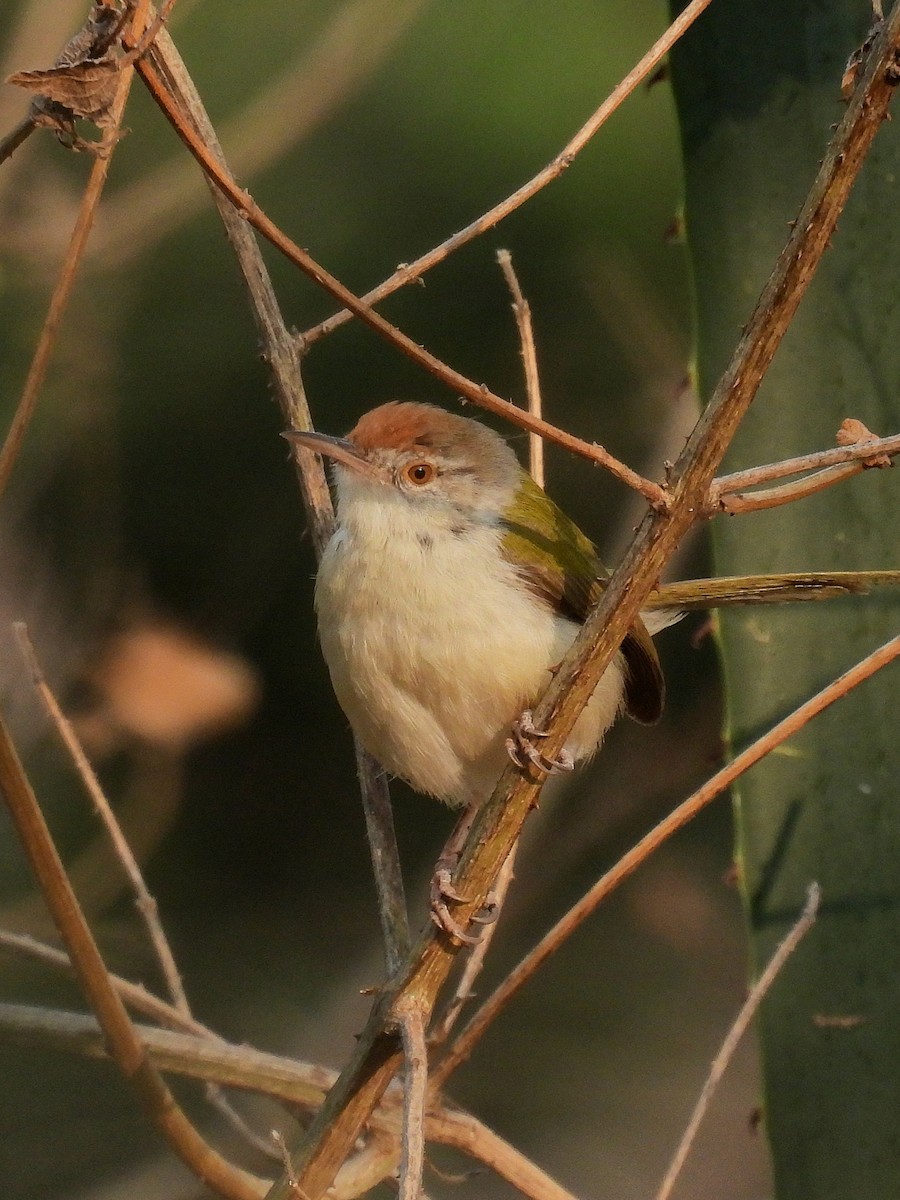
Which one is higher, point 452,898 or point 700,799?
point 700,799

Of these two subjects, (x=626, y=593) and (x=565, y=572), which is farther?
(x=565, y=572)

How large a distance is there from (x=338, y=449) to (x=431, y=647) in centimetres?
45

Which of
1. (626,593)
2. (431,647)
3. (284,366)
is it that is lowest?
(626,593)

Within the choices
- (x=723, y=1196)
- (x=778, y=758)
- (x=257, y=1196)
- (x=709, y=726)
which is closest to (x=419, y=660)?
(x=778, y=758)

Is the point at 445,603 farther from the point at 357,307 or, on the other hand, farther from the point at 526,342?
the point at 357,307

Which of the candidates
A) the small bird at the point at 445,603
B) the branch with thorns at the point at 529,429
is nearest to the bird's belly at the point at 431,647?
the small bird at the point at 445,603

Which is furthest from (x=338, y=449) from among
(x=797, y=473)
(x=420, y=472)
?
(x=797, y=473)

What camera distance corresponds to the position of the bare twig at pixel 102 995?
162cm

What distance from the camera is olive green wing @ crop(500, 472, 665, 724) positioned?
2.82 meters

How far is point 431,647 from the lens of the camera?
2.63 m

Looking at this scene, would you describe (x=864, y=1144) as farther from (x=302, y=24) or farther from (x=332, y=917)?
(x=302, y=24)

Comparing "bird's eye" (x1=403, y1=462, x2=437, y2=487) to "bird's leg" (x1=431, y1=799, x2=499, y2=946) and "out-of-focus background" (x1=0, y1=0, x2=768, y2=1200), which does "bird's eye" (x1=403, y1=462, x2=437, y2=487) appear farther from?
"out-of-focus background" (x1=0, y1=0, x2=768, y2=1200)

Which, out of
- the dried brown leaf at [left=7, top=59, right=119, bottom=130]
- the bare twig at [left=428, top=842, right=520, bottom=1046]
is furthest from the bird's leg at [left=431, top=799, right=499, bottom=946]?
the dried brown leaf at [left=7, top=59, right=119, bottom=130]

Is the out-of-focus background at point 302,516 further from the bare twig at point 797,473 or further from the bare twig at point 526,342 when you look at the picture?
the bare twig at point 797,473
